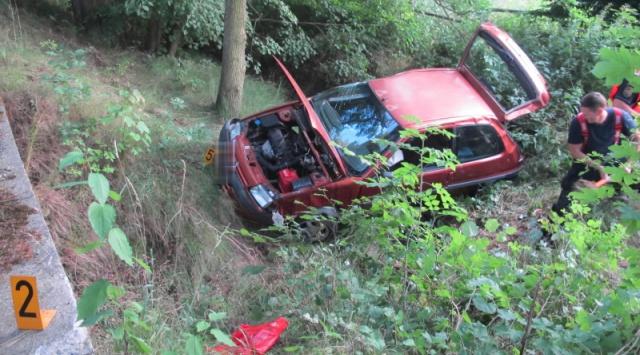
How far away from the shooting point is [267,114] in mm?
6336

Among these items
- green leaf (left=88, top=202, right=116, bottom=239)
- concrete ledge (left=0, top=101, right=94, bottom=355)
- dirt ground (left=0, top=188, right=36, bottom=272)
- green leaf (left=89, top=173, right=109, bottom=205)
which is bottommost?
concrete ledge (left=0, top=101, right=94, bottom=355)

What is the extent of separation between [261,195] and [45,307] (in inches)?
111

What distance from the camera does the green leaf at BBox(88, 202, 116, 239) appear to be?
1879mm

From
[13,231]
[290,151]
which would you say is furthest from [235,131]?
[13,231]

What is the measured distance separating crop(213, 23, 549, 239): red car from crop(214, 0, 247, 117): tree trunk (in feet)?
Result: 5.32

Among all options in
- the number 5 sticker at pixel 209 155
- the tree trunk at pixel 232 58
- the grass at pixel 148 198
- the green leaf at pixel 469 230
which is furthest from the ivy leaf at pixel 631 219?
the tree trunk at pixel 232 58

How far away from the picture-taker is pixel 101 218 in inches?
75.2

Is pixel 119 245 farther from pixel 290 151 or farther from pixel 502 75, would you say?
pixel 502 75

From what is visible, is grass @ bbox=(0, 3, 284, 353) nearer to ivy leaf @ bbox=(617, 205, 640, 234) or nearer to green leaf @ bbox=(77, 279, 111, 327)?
green leaf @ bbox=(77, 279, 111, 327)

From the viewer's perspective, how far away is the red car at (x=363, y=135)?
18.1 feet

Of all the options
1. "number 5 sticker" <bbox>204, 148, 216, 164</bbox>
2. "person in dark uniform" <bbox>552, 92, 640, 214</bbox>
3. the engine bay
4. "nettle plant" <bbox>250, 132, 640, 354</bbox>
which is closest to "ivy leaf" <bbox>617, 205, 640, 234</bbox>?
"nettle plant" <bbox>250, 132, 640, 354</bbox>

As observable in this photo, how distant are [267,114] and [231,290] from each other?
2589 mm

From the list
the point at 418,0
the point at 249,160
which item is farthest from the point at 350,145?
the point at 418,0

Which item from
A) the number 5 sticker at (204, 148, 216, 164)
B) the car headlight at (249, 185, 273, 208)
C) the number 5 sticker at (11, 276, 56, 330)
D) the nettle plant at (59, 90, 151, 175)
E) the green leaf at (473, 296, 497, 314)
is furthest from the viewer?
the number 5 sticker at (204, 148, 216, 164)
